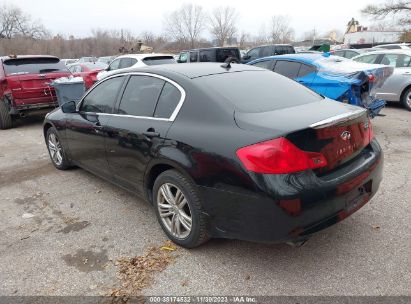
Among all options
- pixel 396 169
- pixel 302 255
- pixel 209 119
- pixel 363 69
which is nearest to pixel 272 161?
pixel 209 119

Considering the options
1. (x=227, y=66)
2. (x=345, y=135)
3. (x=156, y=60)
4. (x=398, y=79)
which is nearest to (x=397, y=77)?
(x=398, y=79)

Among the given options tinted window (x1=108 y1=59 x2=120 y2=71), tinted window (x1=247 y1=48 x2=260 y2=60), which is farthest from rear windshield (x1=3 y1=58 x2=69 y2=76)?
tinted window (x1=247 y1=48 x2=260 y2=60)

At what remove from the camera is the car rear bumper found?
2.46 metres

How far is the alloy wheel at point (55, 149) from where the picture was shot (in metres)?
5.44

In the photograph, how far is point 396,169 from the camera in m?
4.96

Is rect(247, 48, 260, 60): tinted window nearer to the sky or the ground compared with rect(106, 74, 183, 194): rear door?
nearer to the sky

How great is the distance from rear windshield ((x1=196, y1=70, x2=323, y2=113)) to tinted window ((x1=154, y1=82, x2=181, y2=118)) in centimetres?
26

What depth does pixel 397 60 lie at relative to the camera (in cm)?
942

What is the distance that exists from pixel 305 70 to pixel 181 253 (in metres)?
4.97

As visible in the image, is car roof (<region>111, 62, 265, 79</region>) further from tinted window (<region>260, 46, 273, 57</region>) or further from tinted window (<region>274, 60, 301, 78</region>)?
tinted window (<region>260, 46, 273, 57</region>)

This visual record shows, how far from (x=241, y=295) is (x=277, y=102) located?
5.47ft

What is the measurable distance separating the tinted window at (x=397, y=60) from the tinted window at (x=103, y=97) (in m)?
8.08

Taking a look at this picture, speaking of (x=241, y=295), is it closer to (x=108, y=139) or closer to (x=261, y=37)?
(x=108, y=139)

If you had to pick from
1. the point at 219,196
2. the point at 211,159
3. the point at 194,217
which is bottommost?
the point at 194,217
